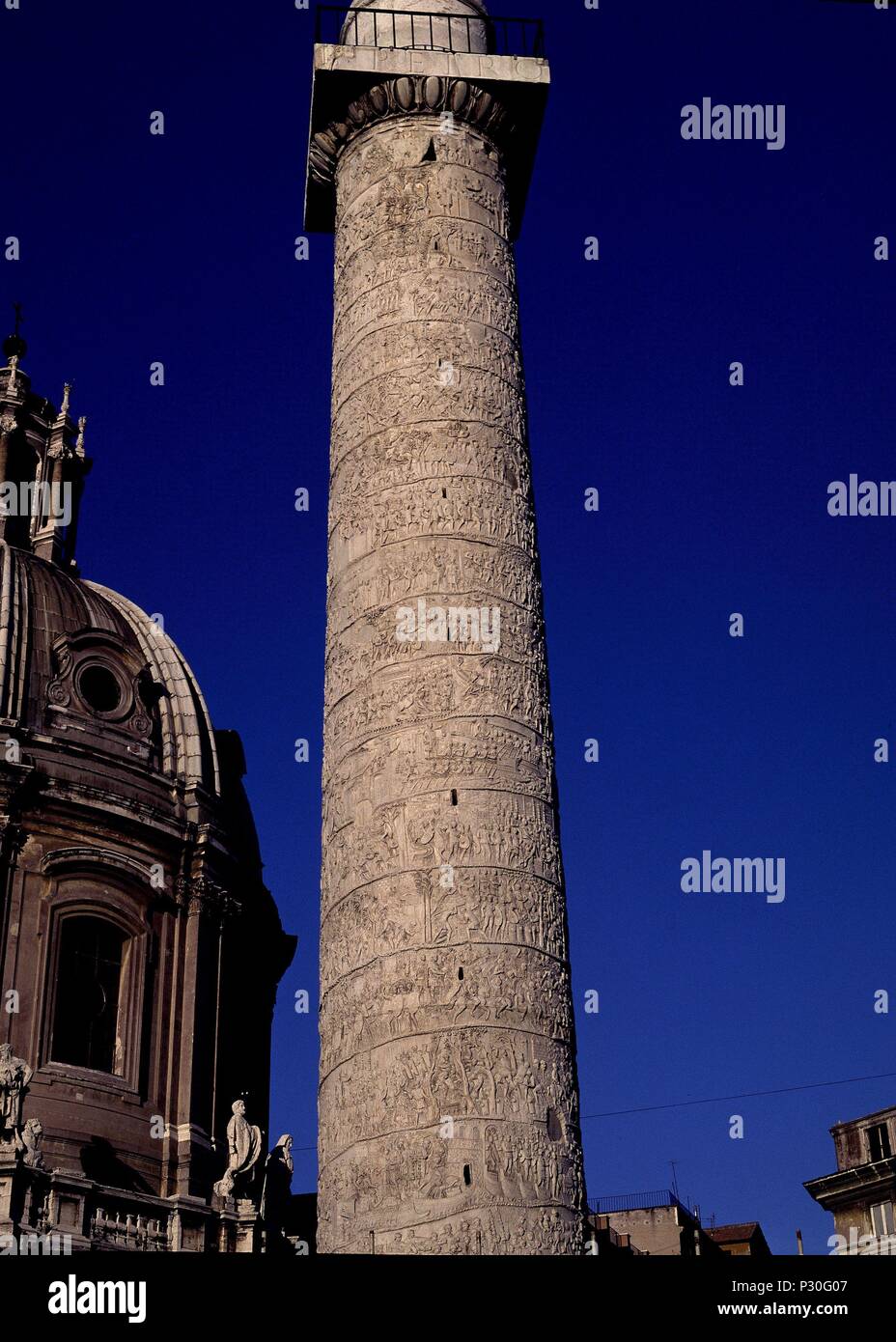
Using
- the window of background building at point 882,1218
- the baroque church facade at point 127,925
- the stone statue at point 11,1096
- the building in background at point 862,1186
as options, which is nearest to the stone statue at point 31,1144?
the stone statue at point 11,1096

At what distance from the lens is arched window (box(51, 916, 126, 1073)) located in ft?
96.7

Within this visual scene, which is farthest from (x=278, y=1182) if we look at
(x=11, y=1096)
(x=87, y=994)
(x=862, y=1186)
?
(x=862, y=1186)

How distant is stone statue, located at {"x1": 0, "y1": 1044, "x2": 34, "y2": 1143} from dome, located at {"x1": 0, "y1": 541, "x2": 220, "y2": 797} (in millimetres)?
7781

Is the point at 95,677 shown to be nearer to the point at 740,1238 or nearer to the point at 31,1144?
the point at 31,1144

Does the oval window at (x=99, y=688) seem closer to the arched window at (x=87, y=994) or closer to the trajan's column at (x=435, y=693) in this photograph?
the arched window at (x=87, y=994)

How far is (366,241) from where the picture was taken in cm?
1560

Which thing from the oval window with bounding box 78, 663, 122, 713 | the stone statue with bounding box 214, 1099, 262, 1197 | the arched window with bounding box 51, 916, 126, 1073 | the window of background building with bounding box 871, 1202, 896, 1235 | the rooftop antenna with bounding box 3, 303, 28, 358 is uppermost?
the rooftop antenna with bounding box 3, 303, 28, 358

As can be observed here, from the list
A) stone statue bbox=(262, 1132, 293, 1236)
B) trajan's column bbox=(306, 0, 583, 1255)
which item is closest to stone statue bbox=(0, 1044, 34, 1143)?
stone statue bbox=(262, 1132, 293, 1236)

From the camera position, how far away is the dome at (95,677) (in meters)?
31.3

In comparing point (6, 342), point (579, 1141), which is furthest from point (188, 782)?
point (579, 1141)

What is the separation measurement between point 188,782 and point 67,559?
6758 millimetres

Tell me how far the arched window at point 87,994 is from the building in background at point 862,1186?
14019 mm

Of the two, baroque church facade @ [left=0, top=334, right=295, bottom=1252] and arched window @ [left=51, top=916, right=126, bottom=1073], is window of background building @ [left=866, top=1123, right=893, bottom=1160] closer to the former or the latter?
baroque church facade @ [left=0, top=334, right=295, bottom=1252]
